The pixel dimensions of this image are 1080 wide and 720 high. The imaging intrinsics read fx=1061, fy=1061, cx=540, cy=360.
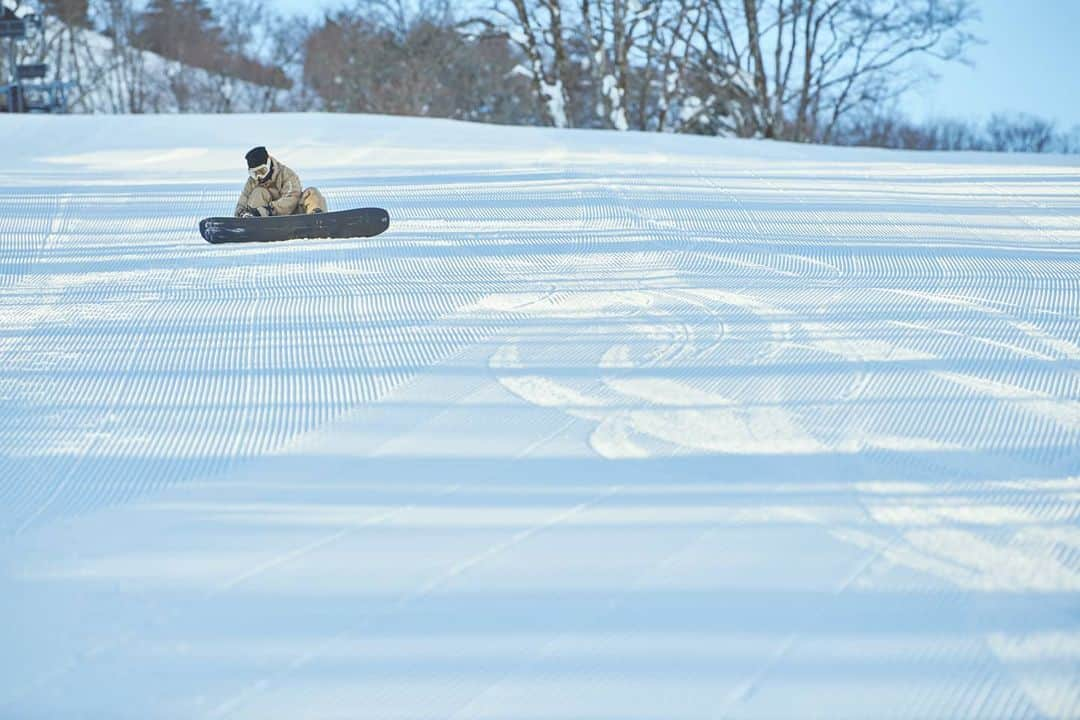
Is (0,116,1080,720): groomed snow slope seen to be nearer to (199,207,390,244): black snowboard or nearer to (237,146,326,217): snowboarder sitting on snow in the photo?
(199,207,390,244): black snowboard

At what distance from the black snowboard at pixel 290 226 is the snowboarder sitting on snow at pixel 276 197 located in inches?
2.5

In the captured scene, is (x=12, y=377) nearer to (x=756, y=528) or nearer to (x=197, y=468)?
(x=197, y=468)

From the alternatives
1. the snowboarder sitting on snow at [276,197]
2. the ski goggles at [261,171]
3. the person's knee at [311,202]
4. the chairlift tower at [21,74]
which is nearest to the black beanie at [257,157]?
the ski goggles at [261,171]

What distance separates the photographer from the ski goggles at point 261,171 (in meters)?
5.49

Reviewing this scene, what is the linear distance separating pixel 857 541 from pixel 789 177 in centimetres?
588

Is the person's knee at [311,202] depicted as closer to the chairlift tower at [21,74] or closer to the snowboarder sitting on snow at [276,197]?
the snowboarder sitting on snow at [276,197]

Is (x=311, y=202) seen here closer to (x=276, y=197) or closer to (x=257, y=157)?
(x=276, y=197)

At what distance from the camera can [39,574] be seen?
8.25ft

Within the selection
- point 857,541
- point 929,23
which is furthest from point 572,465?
point 929,23

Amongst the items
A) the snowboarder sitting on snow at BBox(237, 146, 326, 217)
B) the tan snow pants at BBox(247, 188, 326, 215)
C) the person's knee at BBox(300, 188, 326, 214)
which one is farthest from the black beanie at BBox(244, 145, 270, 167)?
the person's knee at BBox(300, 188, 326, 214)

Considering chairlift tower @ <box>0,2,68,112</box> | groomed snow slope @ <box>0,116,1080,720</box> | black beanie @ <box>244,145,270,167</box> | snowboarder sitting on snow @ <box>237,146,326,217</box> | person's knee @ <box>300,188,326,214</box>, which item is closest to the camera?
groomed snow slope @ <box>0,116,1080,720</box>

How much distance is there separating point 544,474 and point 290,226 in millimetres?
3295

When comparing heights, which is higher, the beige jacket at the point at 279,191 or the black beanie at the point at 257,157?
the black beanie at the point at 257,157

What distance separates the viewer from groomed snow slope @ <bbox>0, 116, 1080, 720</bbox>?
2143mm
